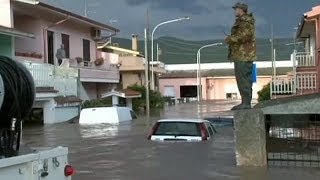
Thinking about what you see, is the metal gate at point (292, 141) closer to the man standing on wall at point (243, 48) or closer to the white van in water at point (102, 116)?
the man standing on wall at point (243, 48)

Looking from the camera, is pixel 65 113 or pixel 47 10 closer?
pixel 65 113

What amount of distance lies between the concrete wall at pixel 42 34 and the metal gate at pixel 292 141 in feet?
80.6

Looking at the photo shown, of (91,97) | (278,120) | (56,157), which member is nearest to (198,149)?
(278,120)

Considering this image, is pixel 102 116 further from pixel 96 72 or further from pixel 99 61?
pixel 99 61

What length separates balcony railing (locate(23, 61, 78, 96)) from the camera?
3384 centimetres

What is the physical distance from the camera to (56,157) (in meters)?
6.24

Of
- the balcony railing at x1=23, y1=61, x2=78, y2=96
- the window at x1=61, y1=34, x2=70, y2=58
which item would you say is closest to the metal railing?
the balcony railing at x1=23, y1=61, x2=78, y2=96

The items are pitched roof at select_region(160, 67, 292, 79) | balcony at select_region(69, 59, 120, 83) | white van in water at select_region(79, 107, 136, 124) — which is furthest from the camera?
pitched roof at select_region(160, 67, 292, 79)

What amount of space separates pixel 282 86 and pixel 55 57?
14.3 m

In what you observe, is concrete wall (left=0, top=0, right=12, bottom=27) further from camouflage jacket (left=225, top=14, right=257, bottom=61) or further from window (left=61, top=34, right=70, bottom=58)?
camouflage jacket (left=225, top=14, right=257, bottom=61)

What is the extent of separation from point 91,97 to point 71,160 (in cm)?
3214

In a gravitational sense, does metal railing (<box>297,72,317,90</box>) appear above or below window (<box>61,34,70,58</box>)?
below

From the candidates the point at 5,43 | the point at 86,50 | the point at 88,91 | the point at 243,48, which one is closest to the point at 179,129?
the point at 243,48

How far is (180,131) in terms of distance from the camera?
19328mm
